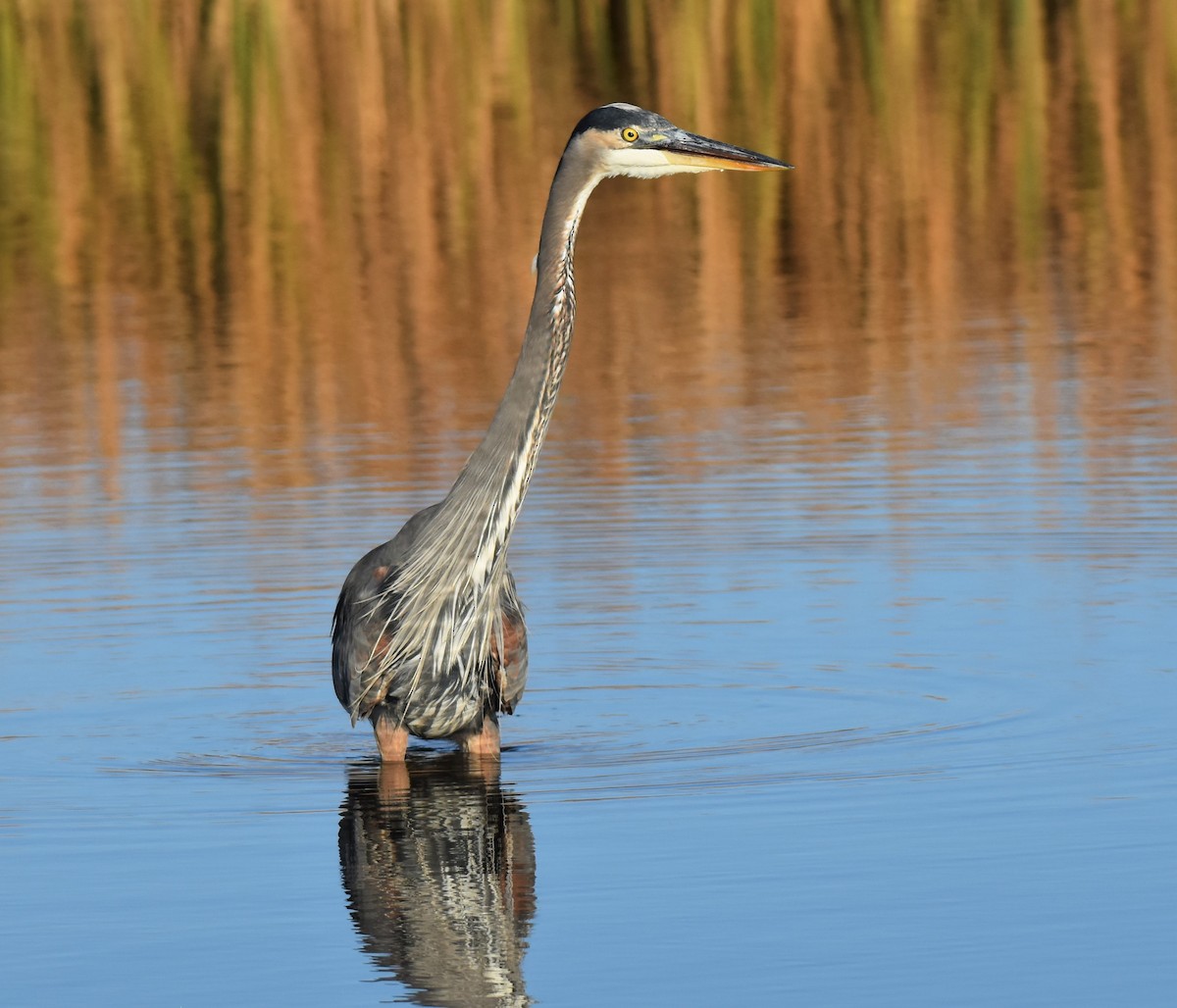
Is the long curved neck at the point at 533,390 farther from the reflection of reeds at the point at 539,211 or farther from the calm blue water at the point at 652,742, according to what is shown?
the reflection of reeds at the point at 539,211

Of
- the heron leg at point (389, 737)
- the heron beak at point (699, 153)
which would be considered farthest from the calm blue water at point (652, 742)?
the heron beak at point (699, 153)

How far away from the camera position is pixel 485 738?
Answer: 9016 mm

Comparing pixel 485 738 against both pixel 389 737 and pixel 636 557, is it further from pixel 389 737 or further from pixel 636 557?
pixel 636 557

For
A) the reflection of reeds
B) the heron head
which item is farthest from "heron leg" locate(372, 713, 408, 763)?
the reflection of reeds

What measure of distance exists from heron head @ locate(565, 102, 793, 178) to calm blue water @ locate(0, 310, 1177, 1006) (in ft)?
6.70

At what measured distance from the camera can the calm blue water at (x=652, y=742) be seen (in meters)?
6.61

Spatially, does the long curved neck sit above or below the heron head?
below

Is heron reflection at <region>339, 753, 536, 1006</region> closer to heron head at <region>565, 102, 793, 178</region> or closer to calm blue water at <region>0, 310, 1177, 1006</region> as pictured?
calm blue water at <region>0, 310, 1177, 1006</region>

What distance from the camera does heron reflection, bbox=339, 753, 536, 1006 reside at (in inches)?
259

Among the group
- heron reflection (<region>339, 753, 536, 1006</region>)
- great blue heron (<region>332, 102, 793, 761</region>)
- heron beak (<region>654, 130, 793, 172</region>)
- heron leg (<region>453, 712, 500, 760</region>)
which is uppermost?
heron beak (<region>654, 130, 793, 172</region>)

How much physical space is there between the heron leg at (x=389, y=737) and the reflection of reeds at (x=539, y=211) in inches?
204

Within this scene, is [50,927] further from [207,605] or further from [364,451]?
[364,451]

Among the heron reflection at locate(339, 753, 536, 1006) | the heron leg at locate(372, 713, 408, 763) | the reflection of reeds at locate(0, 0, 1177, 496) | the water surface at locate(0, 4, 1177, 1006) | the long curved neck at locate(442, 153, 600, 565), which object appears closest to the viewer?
the heron reflection at locate(339, 753, 536, 1006)

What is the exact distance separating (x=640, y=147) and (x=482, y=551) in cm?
153
